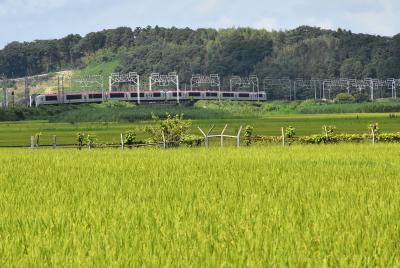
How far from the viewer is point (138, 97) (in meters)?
119

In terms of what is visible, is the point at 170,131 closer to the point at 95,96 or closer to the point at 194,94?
the point at 95,96

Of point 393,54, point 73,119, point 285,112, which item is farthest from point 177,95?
point 393,54

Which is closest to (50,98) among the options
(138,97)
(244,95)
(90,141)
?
(138,97)

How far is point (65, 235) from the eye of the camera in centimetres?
761

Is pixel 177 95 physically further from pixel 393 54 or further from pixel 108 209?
pixel 108 209

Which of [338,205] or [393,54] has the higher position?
[393,54]

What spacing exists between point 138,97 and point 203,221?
11129 cm

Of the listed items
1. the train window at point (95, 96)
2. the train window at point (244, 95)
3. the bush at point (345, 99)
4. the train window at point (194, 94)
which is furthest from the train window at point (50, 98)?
the bush at point (345, 99)

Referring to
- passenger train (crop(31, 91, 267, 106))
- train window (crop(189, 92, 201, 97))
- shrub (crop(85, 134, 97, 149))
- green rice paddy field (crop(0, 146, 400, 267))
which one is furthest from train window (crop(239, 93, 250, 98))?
green rice paddy field (crop(0, 146, 400, 267))

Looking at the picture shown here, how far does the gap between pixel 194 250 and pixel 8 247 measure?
1.85 metres

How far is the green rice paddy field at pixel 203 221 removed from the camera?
6340 mm

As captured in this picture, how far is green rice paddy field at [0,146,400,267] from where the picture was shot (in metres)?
6.34

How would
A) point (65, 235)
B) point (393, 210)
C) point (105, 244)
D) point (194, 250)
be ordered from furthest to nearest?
point (393, 210), point (65, 235), point (105, 244), point (194, 250)

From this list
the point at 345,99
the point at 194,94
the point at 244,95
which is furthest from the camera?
the point at 345,99
